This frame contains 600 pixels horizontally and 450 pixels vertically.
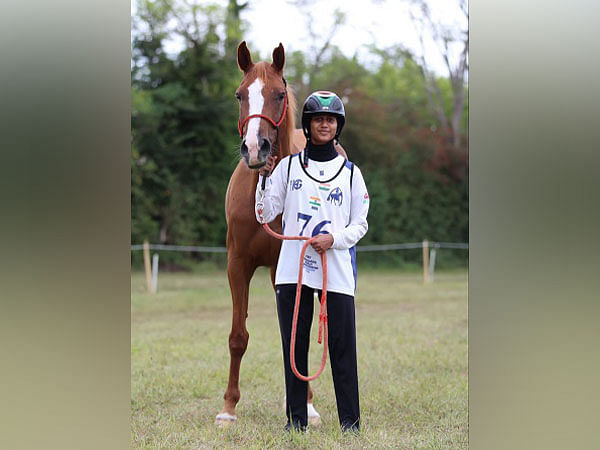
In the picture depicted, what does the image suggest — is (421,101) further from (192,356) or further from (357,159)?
(192,356)

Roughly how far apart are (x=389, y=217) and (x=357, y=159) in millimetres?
1708

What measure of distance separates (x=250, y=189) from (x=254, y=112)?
0.58m

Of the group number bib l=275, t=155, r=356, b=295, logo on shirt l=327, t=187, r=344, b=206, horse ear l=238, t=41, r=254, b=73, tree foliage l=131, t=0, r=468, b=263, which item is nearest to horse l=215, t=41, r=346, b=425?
horse ear l=238, t=41, r=254, b=73

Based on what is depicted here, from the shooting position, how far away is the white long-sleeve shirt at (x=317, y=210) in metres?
3.03

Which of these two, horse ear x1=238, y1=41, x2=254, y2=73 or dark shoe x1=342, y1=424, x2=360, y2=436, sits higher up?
horse ear x1=238, y1=41, x2=254, y2=73

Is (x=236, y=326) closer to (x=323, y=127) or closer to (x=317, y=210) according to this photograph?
(x=317, y=210)

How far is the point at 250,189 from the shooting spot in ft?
11.3

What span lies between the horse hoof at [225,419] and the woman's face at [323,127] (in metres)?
1.58

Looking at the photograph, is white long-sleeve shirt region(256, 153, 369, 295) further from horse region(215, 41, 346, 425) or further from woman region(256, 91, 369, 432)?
horse region(215, 41, 346, 425)

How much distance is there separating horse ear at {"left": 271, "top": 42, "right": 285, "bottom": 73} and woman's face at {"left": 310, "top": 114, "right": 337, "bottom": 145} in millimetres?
342

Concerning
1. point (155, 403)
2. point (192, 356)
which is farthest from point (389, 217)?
point (155, 403)

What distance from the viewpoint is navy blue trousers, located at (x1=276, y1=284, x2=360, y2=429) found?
3078 millimetres

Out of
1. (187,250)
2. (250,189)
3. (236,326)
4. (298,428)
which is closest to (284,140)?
(250,189)
